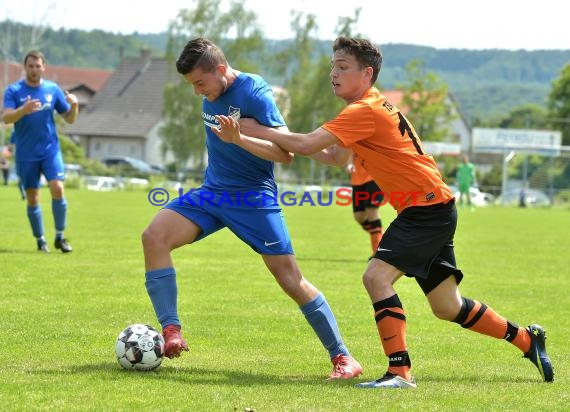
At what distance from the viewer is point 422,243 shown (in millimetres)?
6402

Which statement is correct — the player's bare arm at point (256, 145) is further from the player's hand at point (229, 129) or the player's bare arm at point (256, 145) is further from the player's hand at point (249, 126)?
the player's hand at point (249, 126)

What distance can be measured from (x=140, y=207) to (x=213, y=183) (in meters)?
24.7

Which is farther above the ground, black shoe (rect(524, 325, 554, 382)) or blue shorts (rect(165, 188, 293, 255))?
blue shorts (rect(165, 188, 293, 255))

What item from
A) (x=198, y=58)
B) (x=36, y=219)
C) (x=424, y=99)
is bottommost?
(x=424, y=99)

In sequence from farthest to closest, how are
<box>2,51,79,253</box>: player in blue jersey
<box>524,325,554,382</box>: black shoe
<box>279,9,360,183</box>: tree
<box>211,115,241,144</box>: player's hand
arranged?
<box>279,9,360,183</box>: tree
<box>2,51,79,253</box>: player in blue jersey
<box>524,325,554,382</box>: black shoe
<box>211,115,241,144</box>: player's hand

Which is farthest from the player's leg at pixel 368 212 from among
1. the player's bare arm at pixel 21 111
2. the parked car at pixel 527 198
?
the parked car at pixel 527 198

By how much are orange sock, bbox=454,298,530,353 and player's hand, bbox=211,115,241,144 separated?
6.04 feet

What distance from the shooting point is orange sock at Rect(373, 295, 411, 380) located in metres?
6.32

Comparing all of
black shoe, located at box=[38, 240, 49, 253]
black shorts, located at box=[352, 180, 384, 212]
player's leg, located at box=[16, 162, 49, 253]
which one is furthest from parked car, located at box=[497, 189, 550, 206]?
player's leg, located at box=[16, 162, 49, 253]

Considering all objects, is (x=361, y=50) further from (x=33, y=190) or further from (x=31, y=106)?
(x=33, y=190)

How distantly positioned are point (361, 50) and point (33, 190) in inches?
347

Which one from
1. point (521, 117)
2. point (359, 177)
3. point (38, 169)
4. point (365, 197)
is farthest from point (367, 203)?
point (521, 117)

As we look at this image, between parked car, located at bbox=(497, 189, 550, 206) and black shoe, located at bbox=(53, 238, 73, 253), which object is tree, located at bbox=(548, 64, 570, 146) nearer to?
parked car, located at bbox=(497, 189, 550, 206)

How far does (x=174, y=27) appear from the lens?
69.4 metres
